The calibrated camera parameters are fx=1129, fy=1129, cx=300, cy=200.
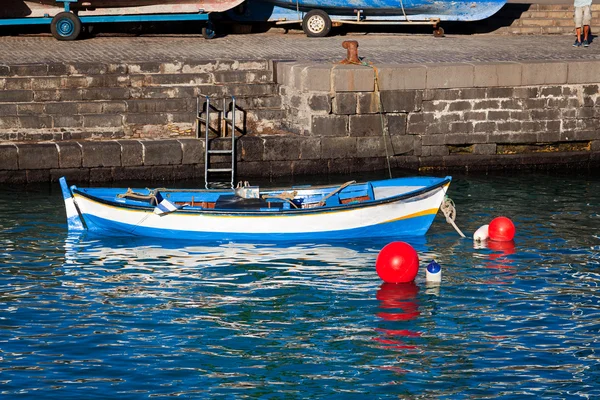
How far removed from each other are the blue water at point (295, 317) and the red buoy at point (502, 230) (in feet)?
0.68

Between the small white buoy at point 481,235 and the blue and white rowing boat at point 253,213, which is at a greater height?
the blue and white rowing boat at point 253,213

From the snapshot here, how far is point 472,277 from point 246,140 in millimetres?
6011

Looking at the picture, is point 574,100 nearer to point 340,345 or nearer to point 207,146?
point 207,146

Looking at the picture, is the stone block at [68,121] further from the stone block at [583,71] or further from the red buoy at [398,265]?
the stone block at [583,71]

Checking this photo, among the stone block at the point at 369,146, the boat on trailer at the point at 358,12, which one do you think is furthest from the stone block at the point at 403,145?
the boat on trailer at the point at 358,12

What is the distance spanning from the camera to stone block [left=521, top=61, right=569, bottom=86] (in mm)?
18094

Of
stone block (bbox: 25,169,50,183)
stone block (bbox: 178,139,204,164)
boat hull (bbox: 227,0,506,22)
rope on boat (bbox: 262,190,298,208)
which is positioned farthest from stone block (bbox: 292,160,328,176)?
boat hull (bbox: 227,0,506,22)

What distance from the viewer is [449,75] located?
58.5 feet

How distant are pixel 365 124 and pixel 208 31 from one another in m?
4.32

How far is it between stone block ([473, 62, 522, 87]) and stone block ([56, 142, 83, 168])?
20.6 ft

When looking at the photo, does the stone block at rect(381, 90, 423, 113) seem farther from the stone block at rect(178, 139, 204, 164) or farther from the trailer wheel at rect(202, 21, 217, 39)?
the trailer wheel at rect(202, 21, 217, 39)

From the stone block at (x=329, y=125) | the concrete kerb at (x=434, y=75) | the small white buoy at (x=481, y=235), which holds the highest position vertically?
the concrete kerb at (x=434, y=75)

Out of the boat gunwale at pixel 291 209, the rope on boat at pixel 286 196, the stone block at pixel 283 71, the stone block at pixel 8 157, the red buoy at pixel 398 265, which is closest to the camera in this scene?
the red buoy at pixel 398 265

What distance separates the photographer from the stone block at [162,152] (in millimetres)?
17016
